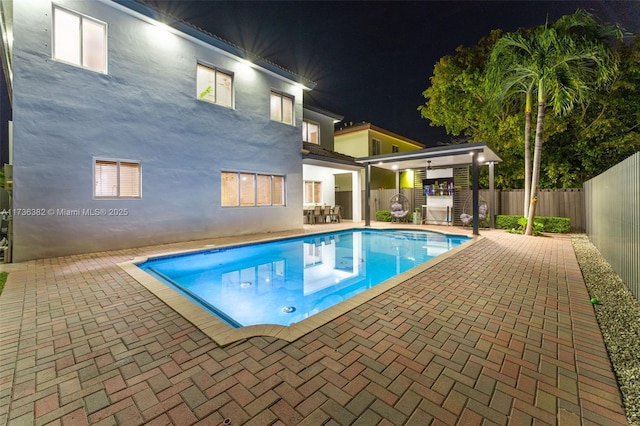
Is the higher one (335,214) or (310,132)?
(310,132)

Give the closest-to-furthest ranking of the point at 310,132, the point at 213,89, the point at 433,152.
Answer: the point at 213,89 → the point at 433,152 → the point at 310,132

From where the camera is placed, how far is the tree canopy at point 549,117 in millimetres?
10383

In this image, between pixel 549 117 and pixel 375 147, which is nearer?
pixel 549 117

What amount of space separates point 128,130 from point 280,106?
5526 mm

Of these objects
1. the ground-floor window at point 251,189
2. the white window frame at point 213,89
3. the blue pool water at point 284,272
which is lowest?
the blue pool water at point 284,272

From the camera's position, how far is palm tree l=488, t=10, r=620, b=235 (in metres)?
7.83

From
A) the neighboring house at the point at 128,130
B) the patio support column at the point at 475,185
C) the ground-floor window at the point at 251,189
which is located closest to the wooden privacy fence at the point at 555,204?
the patio support column at the point at 475,185

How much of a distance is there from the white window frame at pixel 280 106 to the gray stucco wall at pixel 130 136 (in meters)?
0.48

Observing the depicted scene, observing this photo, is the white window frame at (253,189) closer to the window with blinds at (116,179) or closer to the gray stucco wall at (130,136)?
the gray stucco wall at (130,136)

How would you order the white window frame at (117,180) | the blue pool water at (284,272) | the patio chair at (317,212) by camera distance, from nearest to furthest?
the blue pool water at (284,272) < the white window frame at (117,180) < the patio chair at (317,212)

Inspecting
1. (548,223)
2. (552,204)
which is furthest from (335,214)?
(552,204)

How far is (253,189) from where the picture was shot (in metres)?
9.82

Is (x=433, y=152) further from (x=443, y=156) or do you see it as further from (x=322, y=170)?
(x=322, y=170)

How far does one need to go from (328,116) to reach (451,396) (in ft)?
48.8
